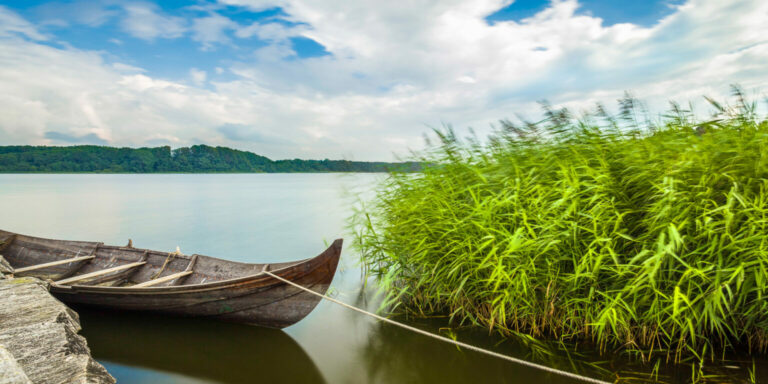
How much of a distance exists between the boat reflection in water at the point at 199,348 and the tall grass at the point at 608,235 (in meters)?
1.38

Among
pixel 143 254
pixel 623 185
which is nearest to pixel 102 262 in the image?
pixel 143 254

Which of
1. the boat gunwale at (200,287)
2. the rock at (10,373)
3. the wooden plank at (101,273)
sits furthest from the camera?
the wooden plank at (101,273)

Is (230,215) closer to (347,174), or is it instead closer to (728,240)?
(347,174)

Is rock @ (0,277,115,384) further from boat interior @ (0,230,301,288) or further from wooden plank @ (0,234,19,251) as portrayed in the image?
wooden plank @ (0,234,19,251)

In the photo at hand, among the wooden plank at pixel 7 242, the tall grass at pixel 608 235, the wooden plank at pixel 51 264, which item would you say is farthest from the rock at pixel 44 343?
the wooden plank at pixel 7 242

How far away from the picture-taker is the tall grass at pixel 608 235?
2883 millimetres

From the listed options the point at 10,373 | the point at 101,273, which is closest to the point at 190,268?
the point at 101,273

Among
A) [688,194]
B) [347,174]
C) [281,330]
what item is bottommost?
[281,330]

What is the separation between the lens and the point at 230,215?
17625mm

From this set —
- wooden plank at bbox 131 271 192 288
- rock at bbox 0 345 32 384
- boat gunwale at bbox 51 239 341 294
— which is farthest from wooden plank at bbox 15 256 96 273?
rock at bbox 0 345 32 384

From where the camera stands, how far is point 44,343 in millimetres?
2463

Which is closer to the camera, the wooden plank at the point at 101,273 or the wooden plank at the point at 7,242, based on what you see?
the wooden plank at the point at 101,273

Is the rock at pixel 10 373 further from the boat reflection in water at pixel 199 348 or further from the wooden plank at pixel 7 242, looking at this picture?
Answer: the wooden plank at pixel 7 242

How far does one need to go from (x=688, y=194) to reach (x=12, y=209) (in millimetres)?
27525
